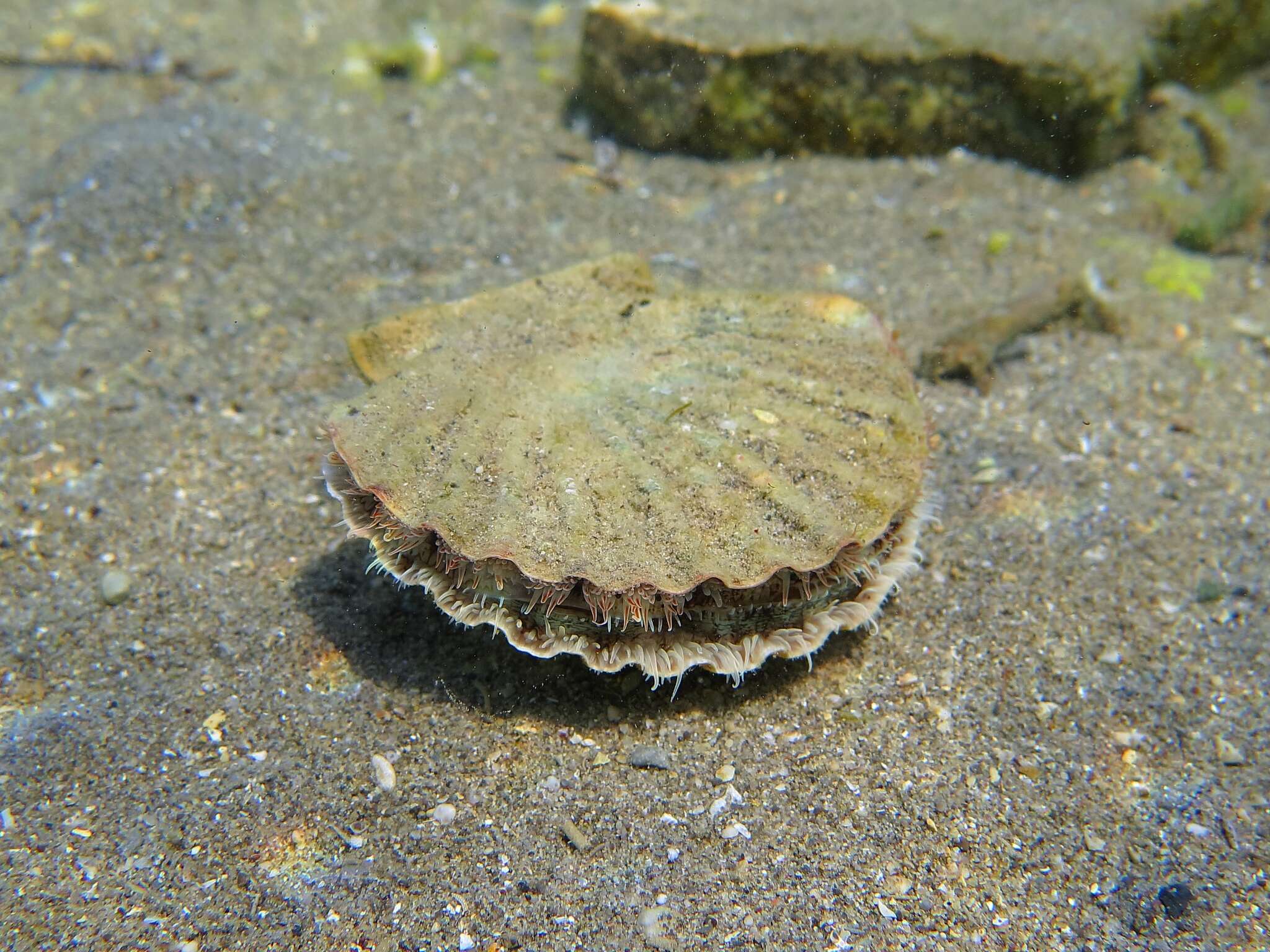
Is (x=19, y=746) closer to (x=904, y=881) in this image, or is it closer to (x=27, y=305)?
(x=27, y=305)

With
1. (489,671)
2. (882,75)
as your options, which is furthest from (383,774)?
(882,75)

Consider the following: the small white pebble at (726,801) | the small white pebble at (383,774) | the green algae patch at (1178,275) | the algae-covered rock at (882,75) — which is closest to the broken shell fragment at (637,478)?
the small white pebble at (726,801)

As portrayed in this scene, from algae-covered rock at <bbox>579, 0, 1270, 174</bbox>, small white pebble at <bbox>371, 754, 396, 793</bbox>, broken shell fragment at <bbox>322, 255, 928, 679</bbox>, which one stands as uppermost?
algae-covered rock at <bbox>579, 0, 1270, 174</bbox>

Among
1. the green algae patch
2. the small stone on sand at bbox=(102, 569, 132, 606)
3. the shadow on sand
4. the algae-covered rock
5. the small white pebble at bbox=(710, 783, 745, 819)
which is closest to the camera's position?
the small white pebble at bbox=(710, 783, 745, 819)

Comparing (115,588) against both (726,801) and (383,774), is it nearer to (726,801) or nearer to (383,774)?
(383,774)

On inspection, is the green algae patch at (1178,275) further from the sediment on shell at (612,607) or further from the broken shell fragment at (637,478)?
the sediment on shell at (612,607)

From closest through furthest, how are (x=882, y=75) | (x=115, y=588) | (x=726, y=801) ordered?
(x=726, y=801), (x=115, y=588), (x=882, y=75)

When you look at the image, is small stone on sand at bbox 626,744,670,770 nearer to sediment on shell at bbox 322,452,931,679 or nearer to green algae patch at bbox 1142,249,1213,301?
sediment on shell at bbox 322,452,931,679

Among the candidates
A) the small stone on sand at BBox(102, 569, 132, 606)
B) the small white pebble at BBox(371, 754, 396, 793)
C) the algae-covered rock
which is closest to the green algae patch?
the algae-covered rock
